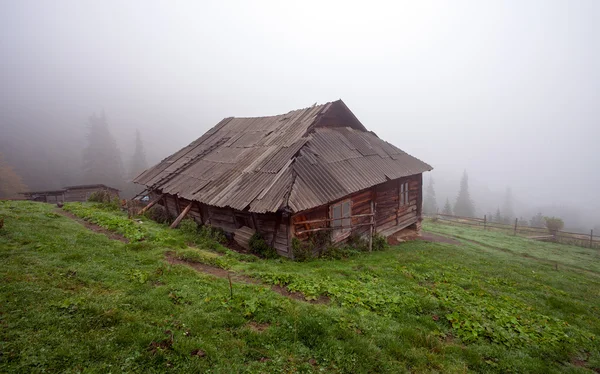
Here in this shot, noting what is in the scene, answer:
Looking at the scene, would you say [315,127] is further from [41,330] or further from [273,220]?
[41,330]

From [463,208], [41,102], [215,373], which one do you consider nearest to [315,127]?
[215,373]

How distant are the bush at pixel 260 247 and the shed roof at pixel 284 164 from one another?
152cm

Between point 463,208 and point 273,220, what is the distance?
9958cm

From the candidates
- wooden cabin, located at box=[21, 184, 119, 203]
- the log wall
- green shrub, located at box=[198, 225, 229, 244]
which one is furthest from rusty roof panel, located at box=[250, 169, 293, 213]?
wooden cabin, located at box=[21, 184, 119, 203]

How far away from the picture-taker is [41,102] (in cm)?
14062

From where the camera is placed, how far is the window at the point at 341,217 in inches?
551

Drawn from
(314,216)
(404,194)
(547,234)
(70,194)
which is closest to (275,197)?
(314,216)

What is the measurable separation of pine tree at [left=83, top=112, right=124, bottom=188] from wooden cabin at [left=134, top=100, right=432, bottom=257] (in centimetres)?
5500

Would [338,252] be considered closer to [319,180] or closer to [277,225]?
[277,225]

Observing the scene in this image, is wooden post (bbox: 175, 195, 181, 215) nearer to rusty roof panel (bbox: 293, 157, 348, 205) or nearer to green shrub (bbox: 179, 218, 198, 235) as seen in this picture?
green shrub (bbox: 179, 218, 198, 235)

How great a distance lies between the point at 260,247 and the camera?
12539 mm

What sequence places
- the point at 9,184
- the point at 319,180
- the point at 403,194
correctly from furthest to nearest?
the point at 9,184
the point at 403,194
the point at 319,180

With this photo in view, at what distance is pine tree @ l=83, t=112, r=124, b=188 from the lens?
64812mm

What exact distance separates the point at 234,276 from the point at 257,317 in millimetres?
2968
